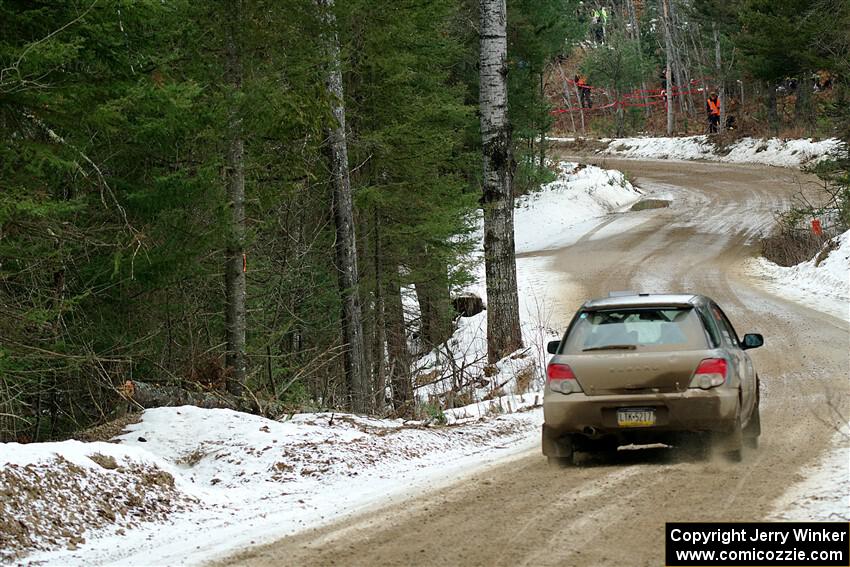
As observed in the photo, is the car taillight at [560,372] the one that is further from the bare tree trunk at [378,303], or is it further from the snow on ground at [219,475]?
the bare tree trunk at [378,303]

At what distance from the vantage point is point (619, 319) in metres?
9.97

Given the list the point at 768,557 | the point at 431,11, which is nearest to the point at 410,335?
the point at 431,11

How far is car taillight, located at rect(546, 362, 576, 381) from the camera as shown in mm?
9617

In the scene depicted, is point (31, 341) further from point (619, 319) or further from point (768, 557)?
point (768, 557)

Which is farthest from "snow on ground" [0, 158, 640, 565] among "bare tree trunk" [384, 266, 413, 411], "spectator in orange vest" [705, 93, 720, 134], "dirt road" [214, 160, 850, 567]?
"spectator in orange vest" [705, 93, 720, 134]

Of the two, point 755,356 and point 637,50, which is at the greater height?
point 637,50

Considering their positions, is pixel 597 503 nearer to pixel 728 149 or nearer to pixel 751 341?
pixel 751 341

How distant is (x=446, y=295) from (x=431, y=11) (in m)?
6.91

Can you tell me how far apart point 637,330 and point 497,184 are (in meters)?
9.76

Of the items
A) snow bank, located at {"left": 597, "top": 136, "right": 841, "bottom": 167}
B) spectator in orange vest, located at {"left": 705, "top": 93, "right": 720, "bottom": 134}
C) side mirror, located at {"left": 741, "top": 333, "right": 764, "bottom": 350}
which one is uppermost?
spectator in orange vest, located at {"left": 705, "top": 93, "right": 720, "bottom": 134}

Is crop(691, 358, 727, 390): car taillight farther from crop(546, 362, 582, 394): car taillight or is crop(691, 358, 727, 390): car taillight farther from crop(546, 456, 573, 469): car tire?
crop(546, 456, 573, 469): car tire

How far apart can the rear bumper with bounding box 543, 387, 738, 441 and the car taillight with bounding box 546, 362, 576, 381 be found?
0.18 metres

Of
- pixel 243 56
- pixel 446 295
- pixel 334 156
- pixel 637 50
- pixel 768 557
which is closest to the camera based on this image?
pixel 768 557

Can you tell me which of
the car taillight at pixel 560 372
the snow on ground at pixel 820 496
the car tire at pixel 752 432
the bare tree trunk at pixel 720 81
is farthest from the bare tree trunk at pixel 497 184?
the bare tree trunk at pixel 720 81
